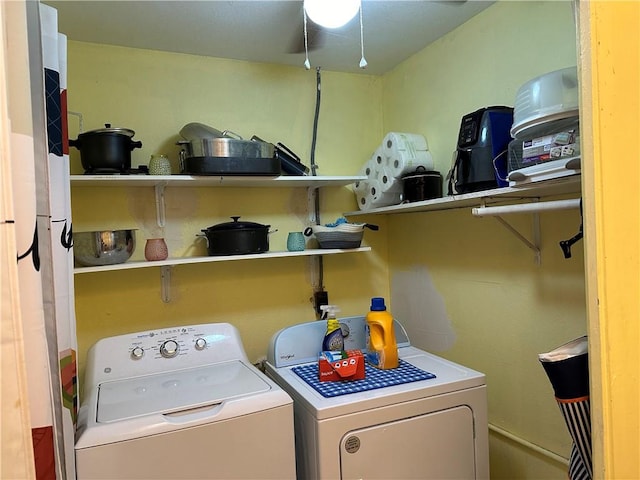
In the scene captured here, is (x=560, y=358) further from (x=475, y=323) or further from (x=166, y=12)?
(x=166, y=12)

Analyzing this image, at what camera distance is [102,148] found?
181cm

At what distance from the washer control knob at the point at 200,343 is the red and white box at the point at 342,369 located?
51cm

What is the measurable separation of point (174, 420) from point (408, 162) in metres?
1.47

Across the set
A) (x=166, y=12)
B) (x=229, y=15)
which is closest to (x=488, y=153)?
(x=229, y=15)

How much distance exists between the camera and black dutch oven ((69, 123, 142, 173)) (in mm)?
1801

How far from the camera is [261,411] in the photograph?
144 centimetres

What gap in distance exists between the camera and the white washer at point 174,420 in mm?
1283

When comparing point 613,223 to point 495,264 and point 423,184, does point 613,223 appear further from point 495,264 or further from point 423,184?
point 423,184

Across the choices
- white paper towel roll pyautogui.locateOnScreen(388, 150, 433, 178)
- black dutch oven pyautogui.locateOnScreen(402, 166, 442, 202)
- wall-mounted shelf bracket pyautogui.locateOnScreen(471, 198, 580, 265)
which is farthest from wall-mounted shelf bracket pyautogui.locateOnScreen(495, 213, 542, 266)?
white paper towel roll pyautogui.locateOnScreen(388, 150, 433, 178)

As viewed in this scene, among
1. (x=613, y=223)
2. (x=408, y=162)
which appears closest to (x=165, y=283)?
(x=408, y=162)

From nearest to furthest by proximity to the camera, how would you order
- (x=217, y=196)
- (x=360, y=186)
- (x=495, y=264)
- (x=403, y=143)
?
(x=495, y=264), (x=403, y=143), (x=217, y=196), (x=360, y=186)

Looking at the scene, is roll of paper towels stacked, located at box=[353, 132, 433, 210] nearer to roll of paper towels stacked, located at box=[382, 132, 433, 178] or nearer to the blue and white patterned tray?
roll of paper towels stacked, located at box=[382, 132, 433, 178]

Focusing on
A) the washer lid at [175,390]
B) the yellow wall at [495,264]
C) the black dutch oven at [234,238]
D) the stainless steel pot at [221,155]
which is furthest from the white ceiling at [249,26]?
the washer lid at [175,390]

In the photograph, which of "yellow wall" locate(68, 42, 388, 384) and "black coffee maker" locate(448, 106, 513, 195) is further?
"yellow wall" locate(68, 42, 388, 384)
